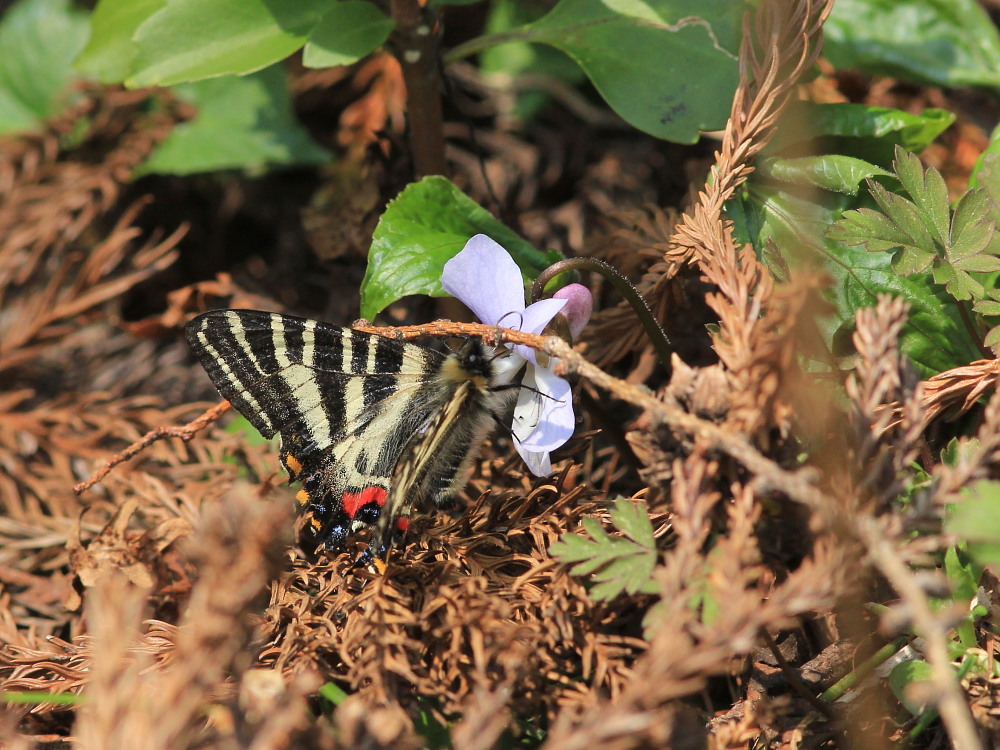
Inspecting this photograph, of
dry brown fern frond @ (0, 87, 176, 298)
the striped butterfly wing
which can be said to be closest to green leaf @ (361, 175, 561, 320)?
the striped butterfly wing

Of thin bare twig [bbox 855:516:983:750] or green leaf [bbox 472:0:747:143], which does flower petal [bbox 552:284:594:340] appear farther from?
thin bare twig [bbox 855:516:983:750]

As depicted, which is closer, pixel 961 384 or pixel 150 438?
pixel 961 384

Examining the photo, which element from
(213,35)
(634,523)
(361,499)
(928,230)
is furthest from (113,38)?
(928,230)

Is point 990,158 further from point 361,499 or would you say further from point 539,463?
point 361,499

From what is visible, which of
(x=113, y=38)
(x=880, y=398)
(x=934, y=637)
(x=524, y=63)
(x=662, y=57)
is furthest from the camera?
(x=524, y=63)

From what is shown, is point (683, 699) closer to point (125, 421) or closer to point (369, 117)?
point (125, 421)

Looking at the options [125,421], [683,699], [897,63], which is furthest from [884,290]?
[125,421]
